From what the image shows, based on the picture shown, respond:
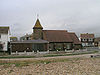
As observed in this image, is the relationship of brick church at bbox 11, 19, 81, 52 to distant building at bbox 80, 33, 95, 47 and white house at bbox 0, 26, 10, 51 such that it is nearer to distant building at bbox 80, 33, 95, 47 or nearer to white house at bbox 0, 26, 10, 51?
white house at bbox 0, 26, 10, 51

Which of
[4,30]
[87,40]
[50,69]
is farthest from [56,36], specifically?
[50,69]

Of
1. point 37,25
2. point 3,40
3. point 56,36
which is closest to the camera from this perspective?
point 3,40

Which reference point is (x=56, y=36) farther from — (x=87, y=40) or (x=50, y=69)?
(x=50, y=69)

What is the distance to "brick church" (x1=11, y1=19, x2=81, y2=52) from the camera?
114 ft

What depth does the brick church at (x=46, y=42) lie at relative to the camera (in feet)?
114

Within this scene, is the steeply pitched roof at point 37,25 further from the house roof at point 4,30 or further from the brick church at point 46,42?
the house roof at point 4,30

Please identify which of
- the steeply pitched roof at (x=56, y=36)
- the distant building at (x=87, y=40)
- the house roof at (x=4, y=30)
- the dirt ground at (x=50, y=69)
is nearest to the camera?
the dirt ground at (x=50, y=69)

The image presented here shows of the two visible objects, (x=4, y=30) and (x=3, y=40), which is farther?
(x=4, y=30)

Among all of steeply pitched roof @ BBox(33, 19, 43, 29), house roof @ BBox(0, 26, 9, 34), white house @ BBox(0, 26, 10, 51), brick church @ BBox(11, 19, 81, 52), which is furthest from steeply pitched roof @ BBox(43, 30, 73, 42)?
house roof @ BBox(0, 26, 9, 34)

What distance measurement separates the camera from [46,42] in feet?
122

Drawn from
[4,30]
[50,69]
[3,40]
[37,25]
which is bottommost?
[50,69]

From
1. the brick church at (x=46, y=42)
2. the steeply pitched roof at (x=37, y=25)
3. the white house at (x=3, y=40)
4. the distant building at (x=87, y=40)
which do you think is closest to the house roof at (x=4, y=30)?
the white house at (x=3, y=40)

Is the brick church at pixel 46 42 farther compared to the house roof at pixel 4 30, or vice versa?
the house roof at pixel 4 30

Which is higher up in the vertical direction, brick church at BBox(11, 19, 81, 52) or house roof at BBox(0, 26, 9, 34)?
house roof at BBox(0, 26, 9, 34)
